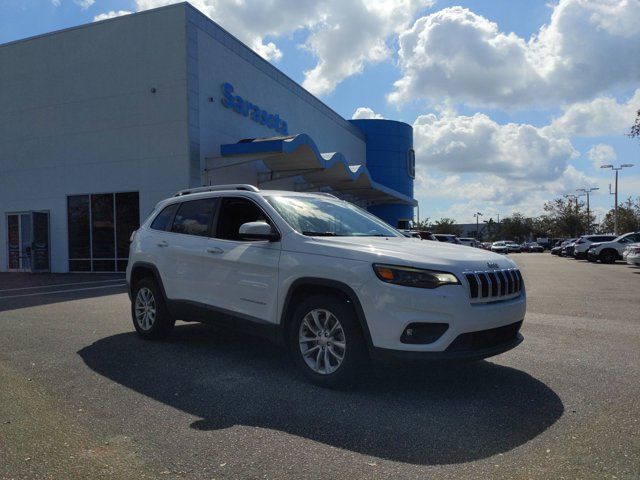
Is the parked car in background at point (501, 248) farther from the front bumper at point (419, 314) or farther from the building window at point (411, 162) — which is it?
the front bumper at point (419, 314)

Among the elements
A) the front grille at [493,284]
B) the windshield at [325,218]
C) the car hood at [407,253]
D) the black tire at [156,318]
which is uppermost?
the windshield at [325,218]

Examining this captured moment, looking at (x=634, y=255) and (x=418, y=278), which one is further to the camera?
(x=634, y=255)

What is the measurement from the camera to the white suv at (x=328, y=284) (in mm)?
4145

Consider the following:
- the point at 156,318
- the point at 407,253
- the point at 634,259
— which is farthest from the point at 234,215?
the point at 634,259

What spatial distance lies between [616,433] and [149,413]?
337cm

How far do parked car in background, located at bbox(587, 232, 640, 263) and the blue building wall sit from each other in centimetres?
2090

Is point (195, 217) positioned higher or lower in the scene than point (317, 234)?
higher

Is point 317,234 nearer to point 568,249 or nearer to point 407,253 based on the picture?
point 407,253

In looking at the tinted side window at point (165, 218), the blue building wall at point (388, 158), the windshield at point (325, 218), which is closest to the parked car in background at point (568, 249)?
the blue building wall at point (388, 158)

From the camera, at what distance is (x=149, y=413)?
13.5 ft

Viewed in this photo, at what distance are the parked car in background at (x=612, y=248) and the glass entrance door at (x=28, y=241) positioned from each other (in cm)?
2725

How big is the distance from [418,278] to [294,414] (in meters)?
1.41

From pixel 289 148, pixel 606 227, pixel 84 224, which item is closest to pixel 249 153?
pixel 289 148

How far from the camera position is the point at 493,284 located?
14.6ft
